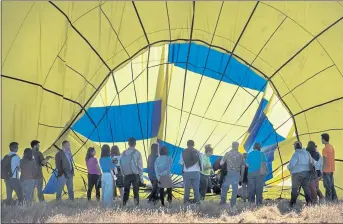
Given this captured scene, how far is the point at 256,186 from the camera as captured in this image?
7809 mm

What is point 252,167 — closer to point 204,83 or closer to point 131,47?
point 204,83

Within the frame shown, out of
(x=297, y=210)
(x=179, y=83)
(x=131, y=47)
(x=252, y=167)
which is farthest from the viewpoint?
(x=179, y=83)

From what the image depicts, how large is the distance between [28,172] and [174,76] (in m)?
2.96

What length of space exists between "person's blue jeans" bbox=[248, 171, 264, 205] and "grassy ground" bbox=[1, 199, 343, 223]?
2.05 ft

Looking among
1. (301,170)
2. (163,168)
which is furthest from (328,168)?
(163,168)

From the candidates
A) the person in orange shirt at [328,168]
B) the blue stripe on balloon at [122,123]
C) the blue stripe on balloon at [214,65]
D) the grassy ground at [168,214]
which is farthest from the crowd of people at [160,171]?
the blue stripe on balloon at [214,65]

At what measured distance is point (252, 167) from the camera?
7.72 meters

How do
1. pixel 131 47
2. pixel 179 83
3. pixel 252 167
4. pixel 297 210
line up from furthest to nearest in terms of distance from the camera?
pixel 179 83 < pixel 131 47 < pixel 252 167 < pixel 297 210

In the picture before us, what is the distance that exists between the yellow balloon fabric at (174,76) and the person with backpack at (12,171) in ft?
1.30

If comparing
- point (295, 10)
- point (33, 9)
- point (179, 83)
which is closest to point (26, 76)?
point (33, 9)

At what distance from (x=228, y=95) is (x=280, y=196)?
1893mm

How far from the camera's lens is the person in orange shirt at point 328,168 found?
785cm

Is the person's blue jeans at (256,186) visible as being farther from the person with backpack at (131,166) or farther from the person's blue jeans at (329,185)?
the person with backpack at (131,166)

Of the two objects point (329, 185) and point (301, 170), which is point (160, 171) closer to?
point (301, 170)
